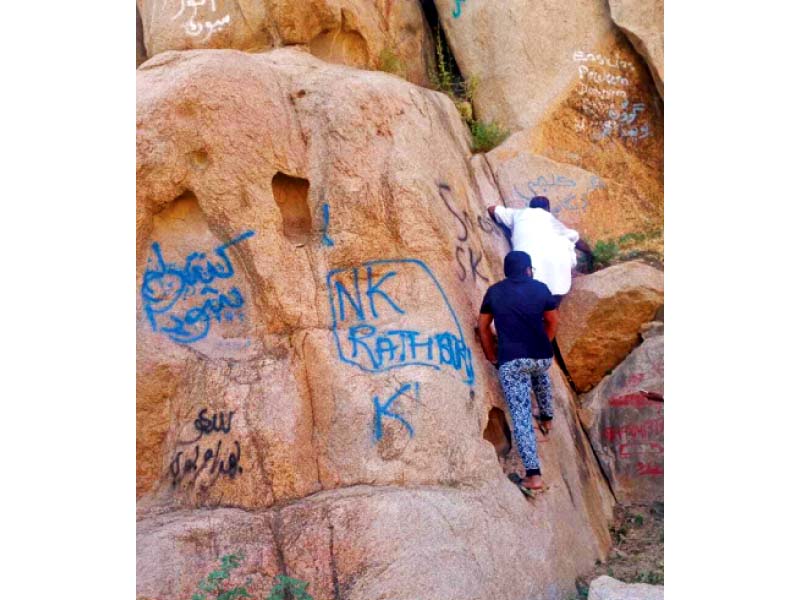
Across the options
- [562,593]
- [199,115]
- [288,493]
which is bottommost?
[562,593]

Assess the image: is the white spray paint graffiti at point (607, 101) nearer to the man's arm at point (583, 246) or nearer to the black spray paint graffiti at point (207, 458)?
the man's arm at point (583, 246)

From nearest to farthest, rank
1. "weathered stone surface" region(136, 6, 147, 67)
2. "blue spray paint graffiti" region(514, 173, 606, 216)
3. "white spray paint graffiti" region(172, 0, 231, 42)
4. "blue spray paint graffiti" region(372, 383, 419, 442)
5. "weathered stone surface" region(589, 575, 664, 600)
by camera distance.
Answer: "weathered stone surface" region(589, 575, 664, 600)
"blue spray paint graffiti" region(372, 383, 419, 442)
"white spray paint graffiti" region(172, 0, 231, 42)
"blue spray paint graffiti" region(514, 173, 606, 216)
"weathered stone surface" region(136, 6, 147, 67)

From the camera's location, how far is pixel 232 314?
5773mm

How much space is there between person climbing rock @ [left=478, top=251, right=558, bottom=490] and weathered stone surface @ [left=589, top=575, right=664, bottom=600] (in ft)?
2.76

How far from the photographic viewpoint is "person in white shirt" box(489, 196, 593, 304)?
710 centimetres

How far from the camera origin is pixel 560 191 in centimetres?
827

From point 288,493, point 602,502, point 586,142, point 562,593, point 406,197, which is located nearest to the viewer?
point 288,493

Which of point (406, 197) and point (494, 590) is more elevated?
point (406, 197)

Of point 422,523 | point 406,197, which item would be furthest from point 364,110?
point 422,523

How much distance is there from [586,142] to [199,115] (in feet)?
14.2

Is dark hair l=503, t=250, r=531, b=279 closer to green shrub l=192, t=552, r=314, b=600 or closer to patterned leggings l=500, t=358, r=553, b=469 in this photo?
patterned leggings l=500, t=358, r=553, b=469

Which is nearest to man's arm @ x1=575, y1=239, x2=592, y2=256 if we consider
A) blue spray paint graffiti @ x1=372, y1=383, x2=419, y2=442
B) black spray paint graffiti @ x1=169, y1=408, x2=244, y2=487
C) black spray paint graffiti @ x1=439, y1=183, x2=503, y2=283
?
A: black spray paint graffiti @ x1=439, y1=183, x2=503, y2=283

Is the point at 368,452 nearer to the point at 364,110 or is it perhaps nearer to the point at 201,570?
the point at 201,570

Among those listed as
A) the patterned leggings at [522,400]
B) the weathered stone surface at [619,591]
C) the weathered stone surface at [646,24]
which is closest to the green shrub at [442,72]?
the weathered stone surface at [646,24]
